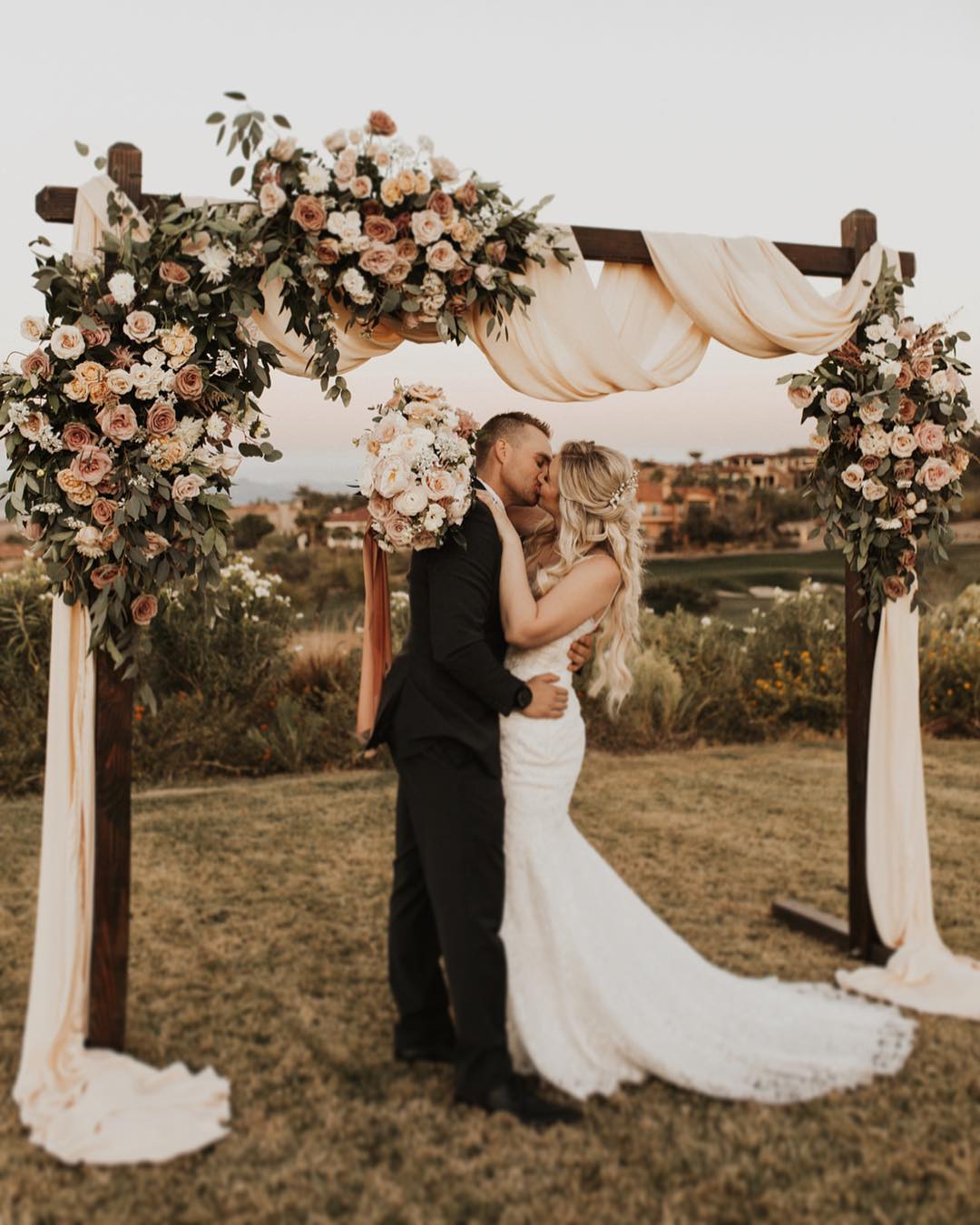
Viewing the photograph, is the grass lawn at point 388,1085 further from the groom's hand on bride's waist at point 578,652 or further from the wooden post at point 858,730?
the groom's hand on bride's waist at point 578,652

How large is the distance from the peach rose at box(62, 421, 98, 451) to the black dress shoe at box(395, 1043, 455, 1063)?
7.28ft

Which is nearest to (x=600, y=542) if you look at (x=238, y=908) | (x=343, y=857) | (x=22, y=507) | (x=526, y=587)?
(x=526, y=587)

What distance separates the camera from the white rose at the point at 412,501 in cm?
309

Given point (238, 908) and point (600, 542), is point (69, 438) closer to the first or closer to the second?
point (600, 542)

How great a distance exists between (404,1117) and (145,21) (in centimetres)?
593

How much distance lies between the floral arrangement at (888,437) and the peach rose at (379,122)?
1.84m

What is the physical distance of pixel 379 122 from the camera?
3.53 metres

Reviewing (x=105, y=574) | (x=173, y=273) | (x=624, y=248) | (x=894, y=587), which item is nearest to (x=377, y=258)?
(x=173, y=273)

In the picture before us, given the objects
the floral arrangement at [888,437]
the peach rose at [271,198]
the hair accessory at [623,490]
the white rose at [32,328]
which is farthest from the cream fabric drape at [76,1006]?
the floral arrangement at [888,437]

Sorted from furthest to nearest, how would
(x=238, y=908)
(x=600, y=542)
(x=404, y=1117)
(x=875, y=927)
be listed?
(x=238, y=908) → (x=875, y=927) → (x=600, y=542) → (x=404, y=1117)

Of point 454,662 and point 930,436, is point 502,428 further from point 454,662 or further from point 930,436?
point 930,436

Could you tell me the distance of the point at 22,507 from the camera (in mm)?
3338

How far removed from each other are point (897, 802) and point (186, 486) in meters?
3.05

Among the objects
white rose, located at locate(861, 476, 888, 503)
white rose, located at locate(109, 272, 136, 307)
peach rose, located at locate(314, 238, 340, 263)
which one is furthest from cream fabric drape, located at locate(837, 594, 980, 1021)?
white rose, located at locate(109, 272, 136, 307)
